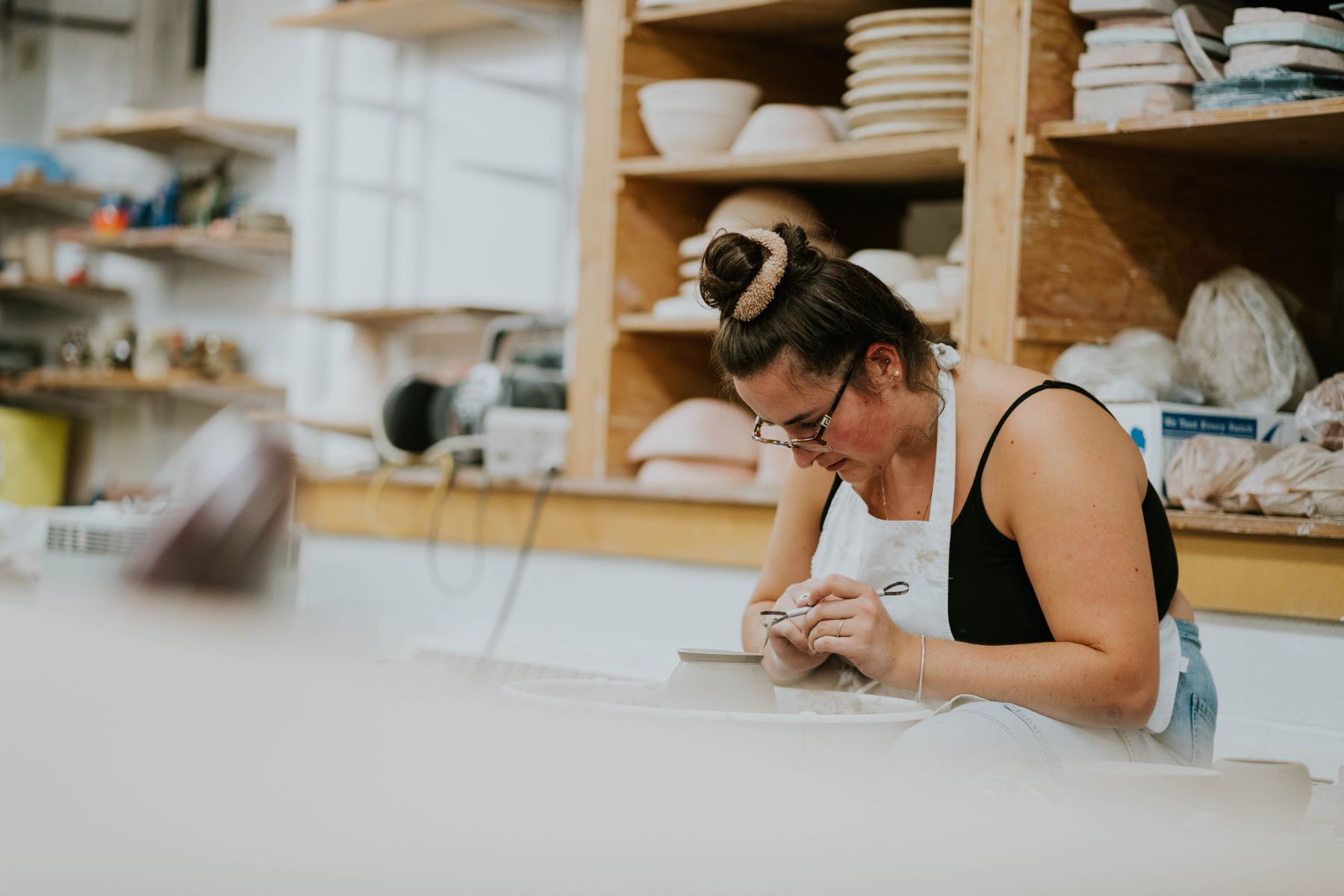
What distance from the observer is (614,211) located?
320 centimetres

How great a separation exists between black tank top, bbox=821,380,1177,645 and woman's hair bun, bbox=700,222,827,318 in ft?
0.91

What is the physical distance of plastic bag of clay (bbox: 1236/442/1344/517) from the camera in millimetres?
2123

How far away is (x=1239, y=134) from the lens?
7.95 ft

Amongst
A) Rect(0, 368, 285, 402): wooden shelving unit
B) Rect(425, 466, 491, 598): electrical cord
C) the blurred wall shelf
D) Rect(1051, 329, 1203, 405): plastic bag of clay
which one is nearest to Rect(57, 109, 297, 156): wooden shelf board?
the blurred wall shelf

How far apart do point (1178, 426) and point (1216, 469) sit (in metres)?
0.11

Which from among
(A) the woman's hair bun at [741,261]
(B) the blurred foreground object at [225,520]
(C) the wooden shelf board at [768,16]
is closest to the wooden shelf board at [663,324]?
(C) the wooden shelf board at [768,16]

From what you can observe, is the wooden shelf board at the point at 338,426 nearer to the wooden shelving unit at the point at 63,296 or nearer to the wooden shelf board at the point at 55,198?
the wooden shelving unit at the point at 63,296

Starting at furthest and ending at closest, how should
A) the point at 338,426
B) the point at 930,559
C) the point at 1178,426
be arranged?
the point at 338,426
the point at 1178,426
the point at 930,559

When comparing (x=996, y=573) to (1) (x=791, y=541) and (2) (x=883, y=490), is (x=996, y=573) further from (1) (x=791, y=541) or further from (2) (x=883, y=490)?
(1) (x=791, y=541)

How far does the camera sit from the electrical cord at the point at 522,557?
126 inches

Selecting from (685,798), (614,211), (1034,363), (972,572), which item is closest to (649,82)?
(614,211)

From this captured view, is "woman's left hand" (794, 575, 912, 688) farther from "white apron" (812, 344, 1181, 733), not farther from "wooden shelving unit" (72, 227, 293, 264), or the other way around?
"wooden shelving unit" (72, 227, 293, 264)

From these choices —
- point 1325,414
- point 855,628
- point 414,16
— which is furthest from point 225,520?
point 414,16

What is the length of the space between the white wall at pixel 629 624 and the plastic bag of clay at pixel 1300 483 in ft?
0.60
